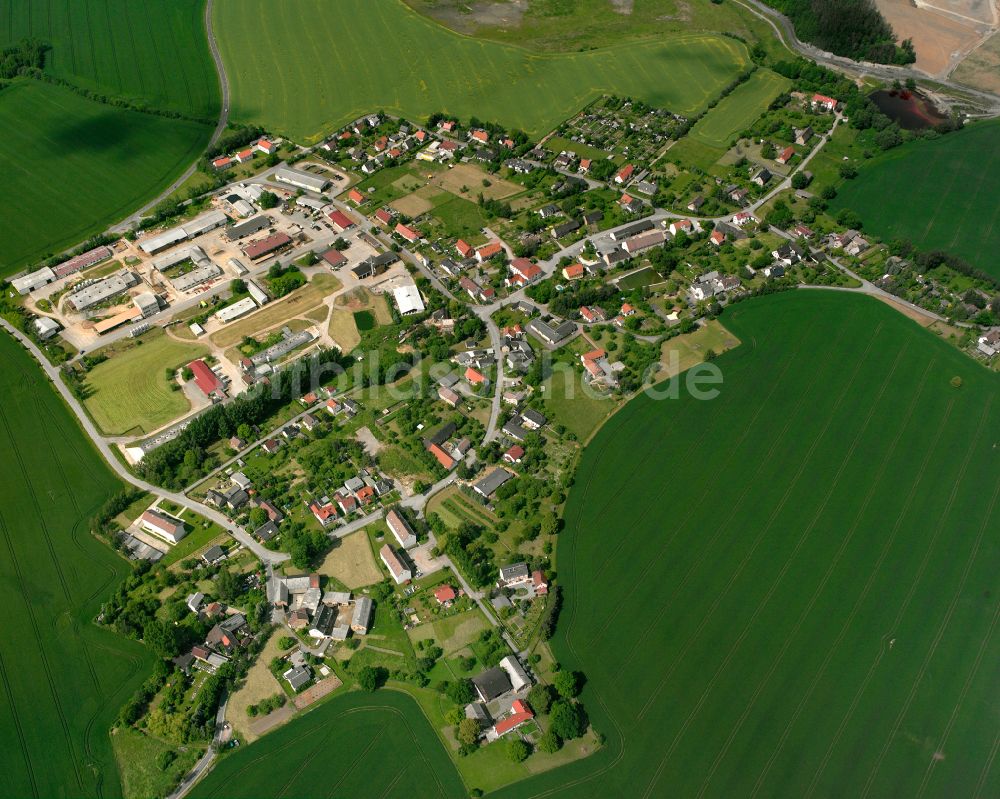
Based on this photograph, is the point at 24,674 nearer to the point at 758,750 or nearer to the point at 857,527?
the point at 758,750

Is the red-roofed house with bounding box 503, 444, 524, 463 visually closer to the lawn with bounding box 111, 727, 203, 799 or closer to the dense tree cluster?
the lawn with bounding box 111, 727, 203, 799

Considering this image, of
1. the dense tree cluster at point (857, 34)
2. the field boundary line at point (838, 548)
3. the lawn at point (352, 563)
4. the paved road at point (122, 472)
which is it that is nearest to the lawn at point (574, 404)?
the field boundary line at point (838, 548)

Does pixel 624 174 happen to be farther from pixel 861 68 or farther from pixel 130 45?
pixel 130 45

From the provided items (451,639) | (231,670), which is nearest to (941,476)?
(451,639)

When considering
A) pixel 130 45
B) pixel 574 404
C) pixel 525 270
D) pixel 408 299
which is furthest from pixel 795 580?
pixel 130 45

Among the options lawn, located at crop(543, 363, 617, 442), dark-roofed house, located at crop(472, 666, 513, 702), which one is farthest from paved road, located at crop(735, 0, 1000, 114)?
dark-roofed house, located at crop(472, 666, 513, 702)

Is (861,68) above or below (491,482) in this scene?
above
